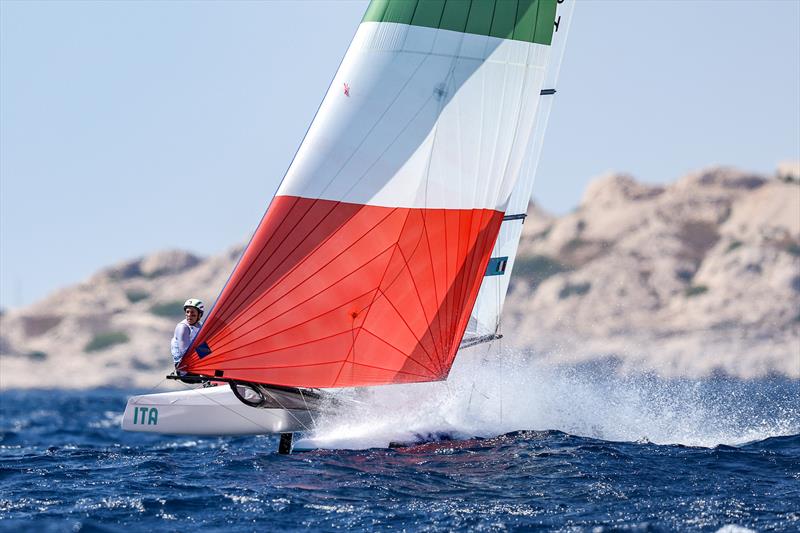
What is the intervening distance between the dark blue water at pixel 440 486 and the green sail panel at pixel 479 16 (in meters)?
4.82

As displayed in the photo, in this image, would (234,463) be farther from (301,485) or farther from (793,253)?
(793,253)

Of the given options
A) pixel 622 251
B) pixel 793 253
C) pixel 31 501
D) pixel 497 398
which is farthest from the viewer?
pixel 622 251

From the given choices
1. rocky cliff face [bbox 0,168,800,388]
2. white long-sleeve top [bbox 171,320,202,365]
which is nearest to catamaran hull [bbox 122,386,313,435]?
white long-sleeve top [bbox 171,320,202,365]

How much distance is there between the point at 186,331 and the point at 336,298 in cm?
225

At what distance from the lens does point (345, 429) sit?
13.2 meters

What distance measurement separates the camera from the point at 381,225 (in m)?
12.3

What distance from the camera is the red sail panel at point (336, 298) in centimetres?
1203

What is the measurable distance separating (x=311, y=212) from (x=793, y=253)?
10656cm

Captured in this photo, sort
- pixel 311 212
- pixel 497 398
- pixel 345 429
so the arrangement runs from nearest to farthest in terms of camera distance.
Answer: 1. pixel 311 212
2. pixel 345 429
3. pixel 497 398

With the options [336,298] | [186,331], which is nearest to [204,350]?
[186,331]

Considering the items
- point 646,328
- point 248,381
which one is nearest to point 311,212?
point 248,381

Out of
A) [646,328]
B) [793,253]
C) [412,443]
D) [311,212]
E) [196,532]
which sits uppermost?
[793,253]

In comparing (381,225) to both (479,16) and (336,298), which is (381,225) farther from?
(479,16)

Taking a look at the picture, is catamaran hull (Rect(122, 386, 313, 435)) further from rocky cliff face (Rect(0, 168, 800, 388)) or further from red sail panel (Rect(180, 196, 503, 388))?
rocky cliff face (Rect(0, 168, 800, 388))
